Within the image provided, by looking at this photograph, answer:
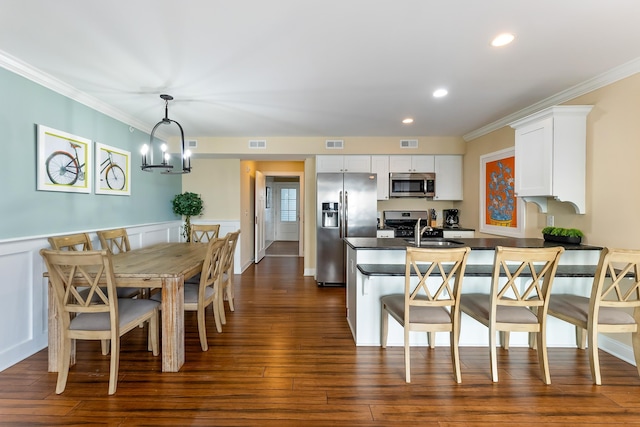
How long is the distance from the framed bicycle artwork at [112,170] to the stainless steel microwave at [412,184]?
3.83 metres

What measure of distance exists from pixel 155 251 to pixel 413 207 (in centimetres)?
403

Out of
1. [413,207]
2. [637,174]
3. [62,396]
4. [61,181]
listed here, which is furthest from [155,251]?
[637,174]

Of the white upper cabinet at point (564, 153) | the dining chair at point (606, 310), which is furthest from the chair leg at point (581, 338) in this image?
the white upper cabinet at point (564, 153)

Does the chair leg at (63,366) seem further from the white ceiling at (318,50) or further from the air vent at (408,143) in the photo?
the air vent at (408,143)

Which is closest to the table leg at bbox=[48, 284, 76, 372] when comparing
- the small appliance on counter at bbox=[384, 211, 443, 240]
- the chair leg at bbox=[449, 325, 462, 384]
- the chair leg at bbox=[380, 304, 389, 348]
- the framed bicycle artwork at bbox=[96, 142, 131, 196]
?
the framed bicycle artwork at bbox=[96, 142, 131, 196]

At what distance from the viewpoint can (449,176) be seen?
5.25 m

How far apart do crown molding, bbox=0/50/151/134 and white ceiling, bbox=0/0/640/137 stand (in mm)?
46

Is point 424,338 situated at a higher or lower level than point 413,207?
lower

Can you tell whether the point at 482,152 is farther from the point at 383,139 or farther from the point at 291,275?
the point at 291,275

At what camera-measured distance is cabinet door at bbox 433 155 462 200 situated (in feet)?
17.2

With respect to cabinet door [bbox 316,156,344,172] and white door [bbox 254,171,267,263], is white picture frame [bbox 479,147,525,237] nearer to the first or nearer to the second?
cabinet door [bbox 316,156,344,172]

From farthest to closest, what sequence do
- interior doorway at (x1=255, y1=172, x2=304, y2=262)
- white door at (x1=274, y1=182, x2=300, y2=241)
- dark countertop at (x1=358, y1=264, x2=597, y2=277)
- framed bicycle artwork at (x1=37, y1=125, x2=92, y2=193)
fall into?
white door at (x1=274, y1=182, x2=300, y2=241)
interior doorway at (x1=255, y1=172, x2=304, y2=262)
framed bicycle artwork at (x1=37, y1=125, x2=92, y2=193)
dark countertop at (x1=358, y1=264, x2=597, y2=277)

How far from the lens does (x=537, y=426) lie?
181 cm

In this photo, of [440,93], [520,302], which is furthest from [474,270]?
[440,93]
